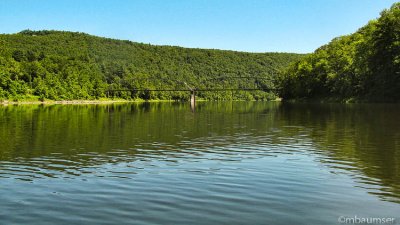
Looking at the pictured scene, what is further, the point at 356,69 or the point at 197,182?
the point at 356,69

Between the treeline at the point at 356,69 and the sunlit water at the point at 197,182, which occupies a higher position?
the treeline at the point at 356,69

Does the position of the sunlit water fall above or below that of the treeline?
below

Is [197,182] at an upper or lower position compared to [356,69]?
lower

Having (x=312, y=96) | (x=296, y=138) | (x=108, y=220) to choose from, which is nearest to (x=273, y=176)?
(x=108, y=220)

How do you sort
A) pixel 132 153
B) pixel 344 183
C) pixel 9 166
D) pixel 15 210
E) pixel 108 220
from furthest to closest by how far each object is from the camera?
pixel 132 153 → pixel 9 166 → pixel 344 183 → pixel 15 210 → pixel 108 220

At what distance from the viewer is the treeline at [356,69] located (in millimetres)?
102750

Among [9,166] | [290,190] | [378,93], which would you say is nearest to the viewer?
[290,190]

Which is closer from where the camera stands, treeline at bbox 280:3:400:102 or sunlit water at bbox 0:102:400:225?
sunlit water at bbox 0:102:400:225

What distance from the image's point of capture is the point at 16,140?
30500mm

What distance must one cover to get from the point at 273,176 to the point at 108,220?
7.85m

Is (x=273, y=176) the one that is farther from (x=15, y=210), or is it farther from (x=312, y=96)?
(x=312, y=96)

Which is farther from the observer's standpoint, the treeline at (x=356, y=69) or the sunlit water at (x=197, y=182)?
the treeline at (x=356, y=69)

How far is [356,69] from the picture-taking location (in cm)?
11869

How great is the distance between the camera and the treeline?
337 ft
